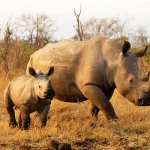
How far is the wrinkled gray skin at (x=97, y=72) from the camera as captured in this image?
754cm

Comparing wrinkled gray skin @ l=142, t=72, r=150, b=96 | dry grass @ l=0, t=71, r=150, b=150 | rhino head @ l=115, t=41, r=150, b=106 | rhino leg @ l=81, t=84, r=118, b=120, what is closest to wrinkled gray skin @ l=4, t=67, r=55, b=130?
dry grass @ l=0, t=71, r=150, b=150

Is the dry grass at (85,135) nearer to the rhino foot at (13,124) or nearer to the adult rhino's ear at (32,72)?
the rhino foot at (13,124)

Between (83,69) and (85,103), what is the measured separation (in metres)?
2.66

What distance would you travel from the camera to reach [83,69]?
25.3 ft

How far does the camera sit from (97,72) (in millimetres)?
7598

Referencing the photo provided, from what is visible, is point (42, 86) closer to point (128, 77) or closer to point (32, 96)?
point (32, 96)

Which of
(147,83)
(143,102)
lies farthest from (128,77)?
(143,102)

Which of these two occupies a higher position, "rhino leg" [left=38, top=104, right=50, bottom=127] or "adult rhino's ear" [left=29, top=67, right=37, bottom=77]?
"adult rhino's ear" [left=29, top=67, right=37, bottom=77]

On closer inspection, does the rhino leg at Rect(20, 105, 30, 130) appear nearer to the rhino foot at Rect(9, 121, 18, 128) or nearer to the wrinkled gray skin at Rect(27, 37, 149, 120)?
the rhino foot at Rect(9, 121, 18, 128)

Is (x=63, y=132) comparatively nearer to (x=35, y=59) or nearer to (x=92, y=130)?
(x=92, y=130)

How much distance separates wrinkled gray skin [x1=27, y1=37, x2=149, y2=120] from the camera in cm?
754

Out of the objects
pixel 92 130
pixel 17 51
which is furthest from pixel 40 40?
pixel 92 130

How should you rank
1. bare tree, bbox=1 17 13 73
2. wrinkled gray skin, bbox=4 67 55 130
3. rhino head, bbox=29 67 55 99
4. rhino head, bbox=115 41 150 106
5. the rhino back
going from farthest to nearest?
bare tree, bbox=1 17 13 73, the rhino back, rhino head, bbox=115 41 150 106, wrinkled gray skin, bbox=4 67 55 130, rhino head, bbox=29 67 55 99

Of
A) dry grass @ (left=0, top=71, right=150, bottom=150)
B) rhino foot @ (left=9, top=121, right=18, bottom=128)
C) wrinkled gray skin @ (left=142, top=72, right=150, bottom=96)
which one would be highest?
wrinkled gray skin @ (left=142, top=72, right=150, bottom=96)
